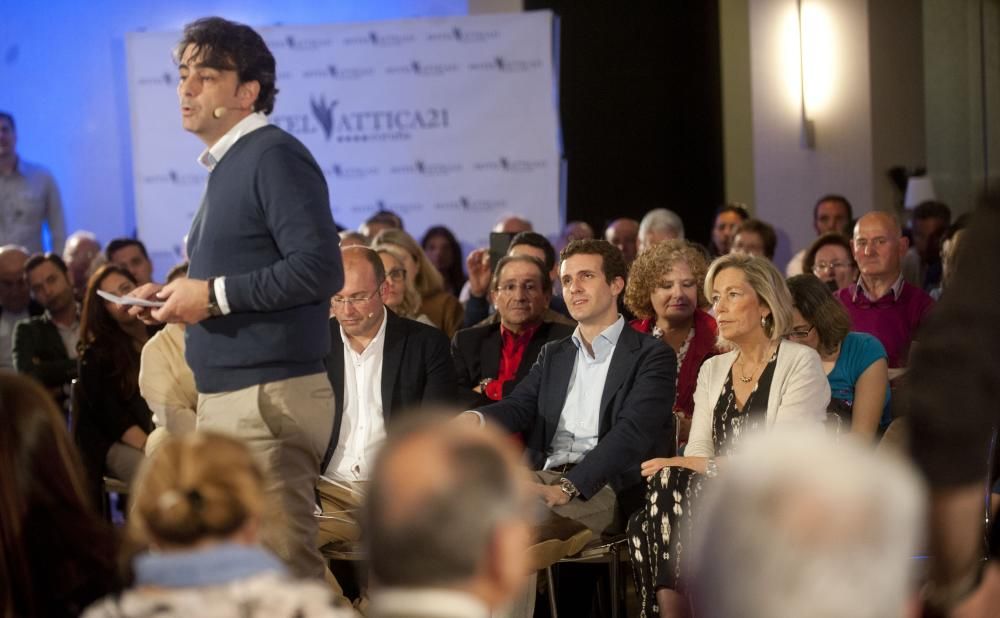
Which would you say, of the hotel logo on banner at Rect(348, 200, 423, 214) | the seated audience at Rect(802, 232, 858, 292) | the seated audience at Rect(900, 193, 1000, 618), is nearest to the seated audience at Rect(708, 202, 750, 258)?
the seated audience at Rect(802, 232, 858, 292)

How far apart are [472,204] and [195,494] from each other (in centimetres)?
673

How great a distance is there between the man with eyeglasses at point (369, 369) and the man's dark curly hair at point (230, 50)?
1233mm

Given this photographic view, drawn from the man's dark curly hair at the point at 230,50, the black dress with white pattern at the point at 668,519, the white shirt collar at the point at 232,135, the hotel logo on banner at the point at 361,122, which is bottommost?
the black dress with white pattern at the point at 668,519

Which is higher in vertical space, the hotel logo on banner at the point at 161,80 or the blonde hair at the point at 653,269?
the hotel logo on banner at the point at 161,80

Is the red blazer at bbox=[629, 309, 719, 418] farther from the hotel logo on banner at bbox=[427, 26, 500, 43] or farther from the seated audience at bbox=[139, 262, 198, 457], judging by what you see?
the hotel logo on banner at bbox=[427, 26, 500, 43]

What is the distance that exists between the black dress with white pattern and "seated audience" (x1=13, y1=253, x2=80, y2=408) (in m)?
3.19

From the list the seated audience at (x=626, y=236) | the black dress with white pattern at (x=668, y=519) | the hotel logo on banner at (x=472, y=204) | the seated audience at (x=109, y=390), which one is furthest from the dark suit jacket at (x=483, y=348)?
the hotel logo on banner at (x=472, y=204)

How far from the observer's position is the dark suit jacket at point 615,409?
3.71 m

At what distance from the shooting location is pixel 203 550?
5.46 ft

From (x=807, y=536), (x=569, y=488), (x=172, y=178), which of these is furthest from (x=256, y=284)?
(x=172, y=178)

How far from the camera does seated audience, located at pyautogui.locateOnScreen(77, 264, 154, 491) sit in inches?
203

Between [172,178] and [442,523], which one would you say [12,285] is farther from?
[442,523]

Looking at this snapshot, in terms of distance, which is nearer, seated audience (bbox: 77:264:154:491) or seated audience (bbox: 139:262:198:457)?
seated audience (bbox: 139:262:198:457)

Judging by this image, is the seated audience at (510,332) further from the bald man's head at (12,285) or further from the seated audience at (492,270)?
the bald man's head at (12,285)
